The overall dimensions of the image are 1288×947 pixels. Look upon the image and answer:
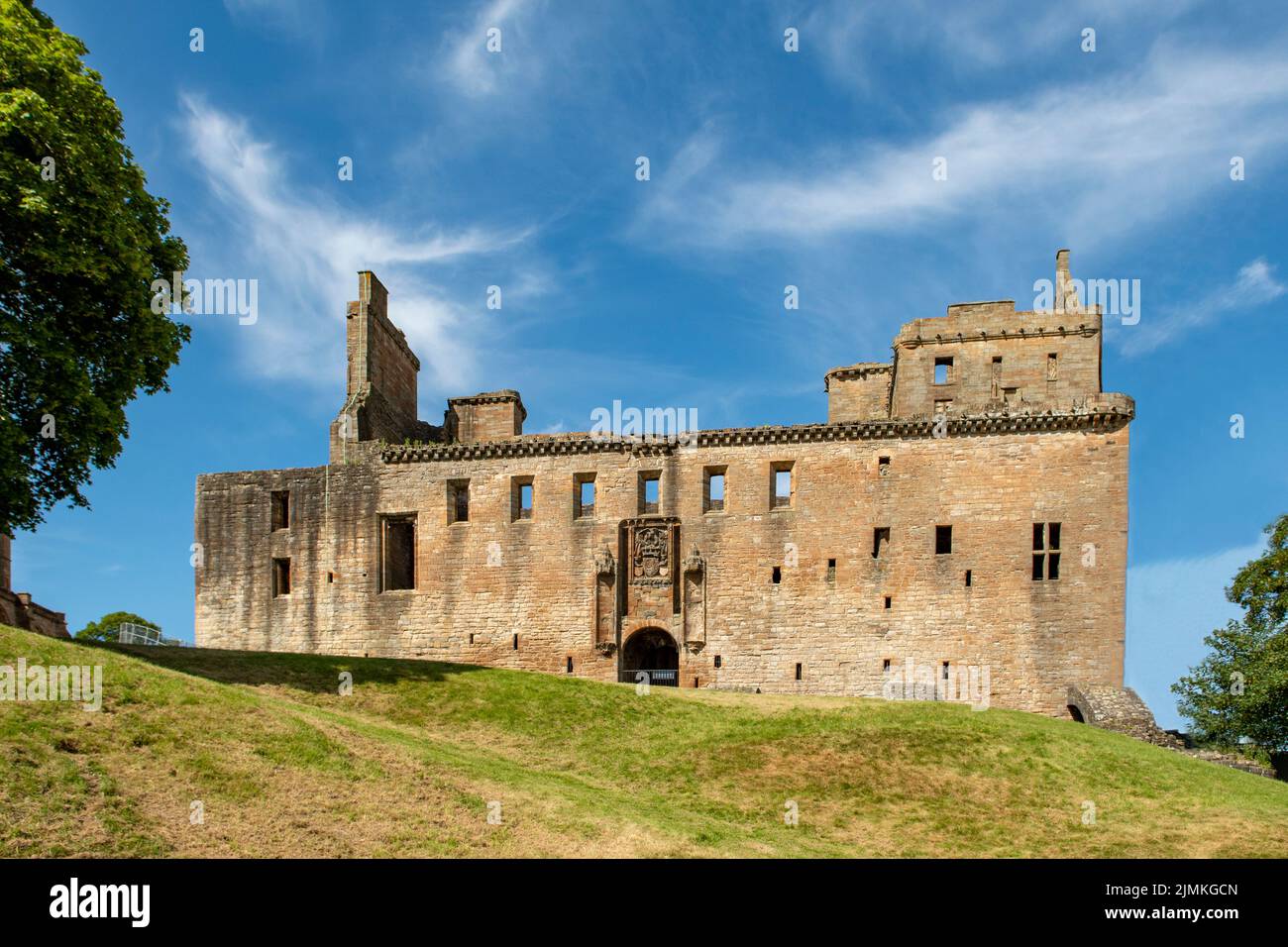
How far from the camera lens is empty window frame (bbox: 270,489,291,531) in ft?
130

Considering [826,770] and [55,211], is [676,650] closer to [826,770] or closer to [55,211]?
[826,770]

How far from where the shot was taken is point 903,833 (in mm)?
20297

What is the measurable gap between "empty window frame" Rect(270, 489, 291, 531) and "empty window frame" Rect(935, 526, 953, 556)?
942 inches

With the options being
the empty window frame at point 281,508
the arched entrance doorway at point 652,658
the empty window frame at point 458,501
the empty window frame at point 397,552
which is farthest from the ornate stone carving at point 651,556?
the empty window frame at point 281,508

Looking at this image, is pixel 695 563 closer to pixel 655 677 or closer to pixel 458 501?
pixel 655 677

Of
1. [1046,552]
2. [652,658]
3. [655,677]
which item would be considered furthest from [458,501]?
[1046,552]

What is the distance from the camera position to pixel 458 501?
39.3 meters

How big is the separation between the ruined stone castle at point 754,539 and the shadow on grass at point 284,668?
6.36 meters

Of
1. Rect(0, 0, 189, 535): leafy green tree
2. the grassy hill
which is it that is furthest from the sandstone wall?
Rect(0, 0, 189, 535): leafy green tree
